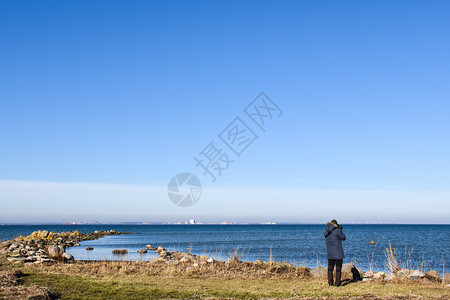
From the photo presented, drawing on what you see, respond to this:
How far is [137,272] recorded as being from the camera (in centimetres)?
1761

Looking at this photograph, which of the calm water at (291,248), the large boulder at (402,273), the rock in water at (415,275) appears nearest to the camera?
the rock in water at (415,275)

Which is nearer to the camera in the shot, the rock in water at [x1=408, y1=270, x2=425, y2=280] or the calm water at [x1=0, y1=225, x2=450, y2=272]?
the rock in water at [x1=408, y1=270, x2=425, y2=280]

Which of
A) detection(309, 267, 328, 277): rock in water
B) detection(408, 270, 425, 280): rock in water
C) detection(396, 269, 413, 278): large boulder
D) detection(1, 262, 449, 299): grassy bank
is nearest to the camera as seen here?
detection(1, 262, 449, 299): grassy bank

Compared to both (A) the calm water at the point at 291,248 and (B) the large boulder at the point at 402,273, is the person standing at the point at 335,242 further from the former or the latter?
(A) the calm water at the point at 291,248

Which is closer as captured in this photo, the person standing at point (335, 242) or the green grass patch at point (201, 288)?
the green grass patch at point (201, 288)

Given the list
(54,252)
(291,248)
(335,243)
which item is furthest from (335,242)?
(291,248)


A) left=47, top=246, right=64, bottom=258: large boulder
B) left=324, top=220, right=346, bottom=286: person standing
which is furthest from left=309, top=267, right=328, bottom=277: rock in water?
left=47, top=246, right=64, bottom=258: large boulder

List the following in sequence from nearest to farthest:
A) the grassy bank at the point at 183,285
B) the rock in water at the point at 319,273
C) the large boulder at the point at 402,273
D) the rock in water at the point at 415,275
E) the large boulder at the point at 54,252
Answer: the grassy bank at the point at 183,285, the rock in water at the point at 415,275, the large boulder at the point at 402,273, the rock in water at the point at 319,273, the large boulder at the point at 54,252

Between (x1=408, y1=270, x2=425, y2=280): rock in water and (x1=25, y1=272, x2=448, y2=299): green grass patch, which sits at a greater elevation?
(x1=408, y1=270, x2=425, y2=280): rock in water

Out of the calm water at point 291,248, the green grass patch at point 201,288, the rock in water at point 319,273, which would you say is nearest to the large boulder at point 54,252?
the green grass patch at point 201,288

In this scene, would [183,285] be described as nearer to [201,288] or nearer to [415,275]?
[201,288]

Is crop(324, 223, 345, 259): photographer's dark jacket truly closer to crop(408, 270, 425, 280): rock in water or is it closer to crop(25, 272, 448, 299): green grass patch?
crop(25, 272, 448, 299): green grass patch

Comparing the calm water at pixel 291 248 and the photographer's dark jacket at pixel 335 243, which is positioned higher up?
the photographer's dark jacket at pixel 335 243

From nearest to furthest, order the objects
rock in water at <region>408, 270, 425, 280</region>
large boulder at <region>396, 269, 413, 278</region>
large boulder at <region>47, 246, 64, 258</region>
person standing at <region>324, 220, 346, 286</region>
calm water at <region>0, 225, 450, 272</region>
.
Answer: person standing at <region>324, 220, 346, 286</region>
rock in water at <region>408, 270, 425, 280</region>
large boulder at <region>396, 269, 413, 278</region>
large boulder at <region>47, 246, 64, 258</region>
calm water at <region>0, 225, 450, 272</region>
